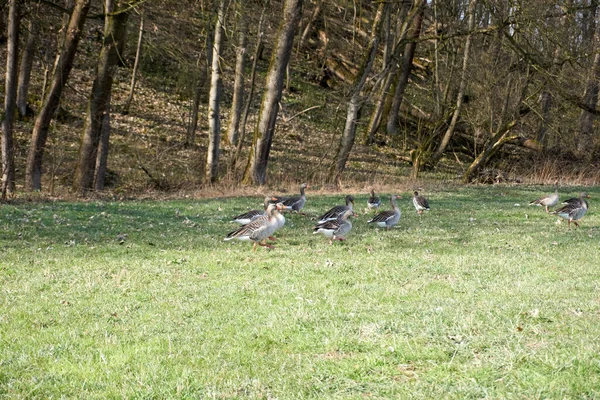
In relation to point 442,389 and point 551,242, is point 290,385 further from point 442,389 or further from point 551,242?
point 551,242

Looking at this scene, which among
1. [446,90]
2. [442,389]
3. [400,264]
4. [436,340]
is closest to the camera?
[442,389]

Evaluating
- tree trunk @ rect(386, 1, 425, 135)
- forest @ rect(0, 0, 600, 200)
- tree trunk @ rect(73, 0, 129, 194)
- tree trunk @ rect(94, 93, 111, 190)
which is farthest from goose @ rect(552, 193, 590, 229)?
tree trunk @ rect(386, 1, 425, 135)

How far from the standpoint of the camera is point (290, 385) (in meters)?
6.84

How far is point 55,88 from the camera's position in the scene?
86.7 feet

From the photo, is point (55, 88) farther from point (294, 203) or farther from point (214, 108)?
point (294, 203)

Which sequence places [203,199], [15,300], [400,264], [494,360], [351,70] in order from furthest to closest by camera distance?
[351,70] < [203,199] < [400,264] < [15,300] < [494,360]

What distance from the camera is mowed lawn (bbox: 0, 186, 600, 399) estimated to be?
22.7 ft

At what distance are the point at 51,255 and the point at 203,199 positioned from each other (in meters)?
12.0

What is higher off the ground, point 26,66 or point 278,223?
point 26,66

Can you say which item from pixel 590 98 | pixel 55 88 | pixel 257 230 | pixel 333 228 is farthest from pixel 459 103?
pixel 257 230

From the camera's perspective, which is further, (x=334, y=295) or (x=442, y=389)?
(x=334, y=295)

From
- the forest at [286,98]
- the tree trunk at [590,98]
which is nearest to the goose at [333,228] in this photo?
the forest at [286,98]

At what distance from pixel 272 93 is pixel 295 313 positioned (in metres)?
21.1

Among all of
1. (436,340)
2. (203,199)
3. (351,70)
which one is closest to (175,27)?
(351,70)
